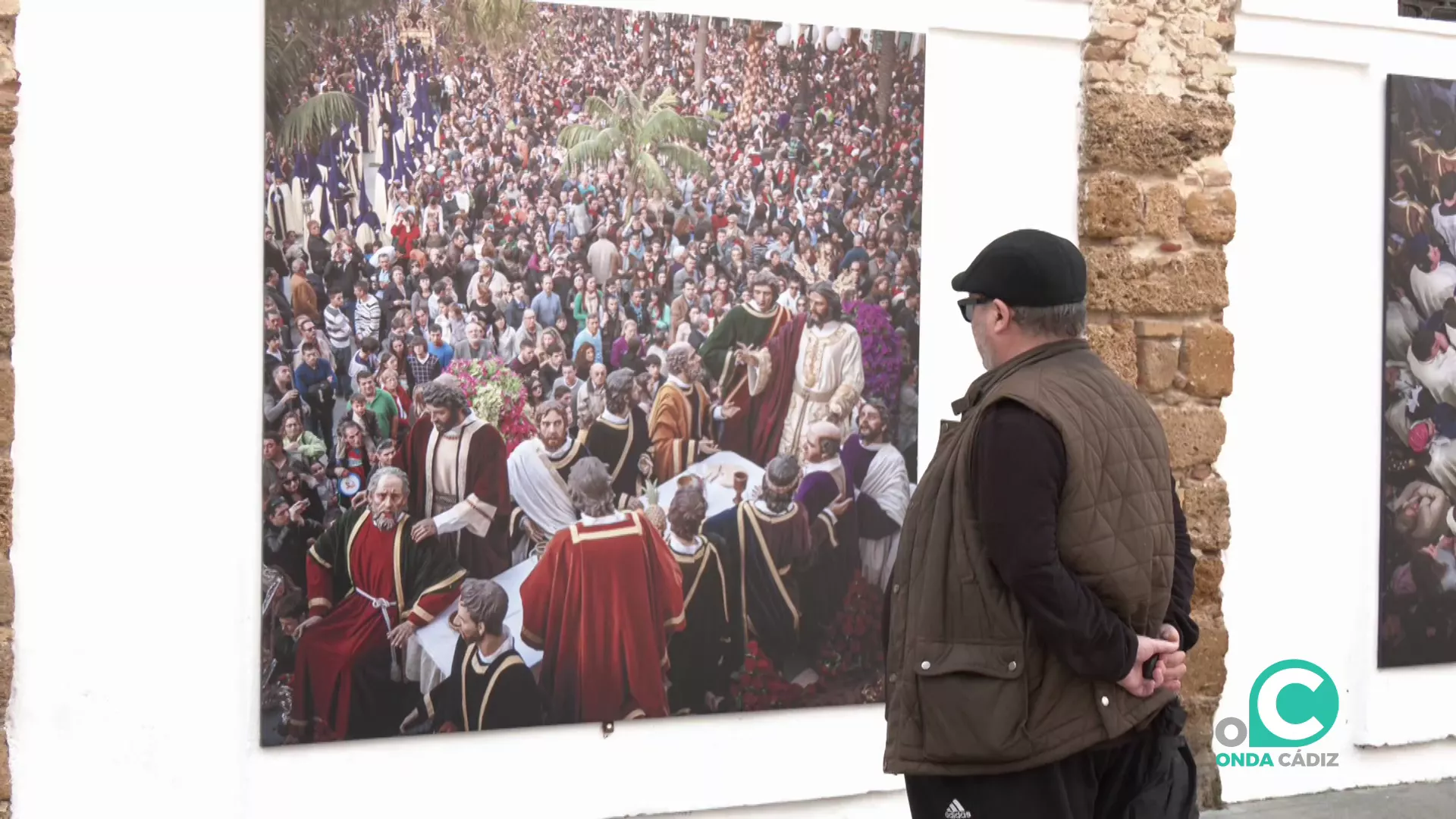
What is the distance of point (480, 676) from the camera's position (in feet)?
14.7

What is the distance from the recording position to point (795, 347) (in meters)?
4.77

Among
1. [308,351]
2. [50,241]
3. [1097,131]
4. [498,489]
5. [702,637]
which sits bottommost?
[702,637]

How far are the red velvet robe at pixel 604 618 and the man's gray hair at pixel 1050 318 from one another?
2.00 metres

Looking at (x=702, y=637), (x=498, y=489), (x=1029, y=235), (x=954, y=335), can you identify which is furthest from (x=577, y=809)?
(x=1029, y=235)

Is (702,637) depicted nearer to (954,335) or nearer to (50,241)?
(954,335)

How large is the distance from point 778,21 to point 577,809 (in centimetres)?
269

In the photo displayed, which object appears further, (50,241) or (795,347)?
(795,347)

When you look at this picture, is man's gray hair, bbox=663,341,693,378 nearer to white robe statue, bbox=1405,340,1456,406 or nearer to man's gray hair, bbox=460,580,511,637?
man's gray hair, bbox=460,580,511,637

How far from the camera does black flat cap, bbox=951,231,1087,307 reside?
285cm

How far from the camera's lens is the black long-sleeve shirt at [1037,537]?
2.67 metres

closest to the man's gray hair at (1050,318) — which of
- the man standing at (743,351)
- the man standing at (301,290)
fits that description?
the man standing at (743,351)

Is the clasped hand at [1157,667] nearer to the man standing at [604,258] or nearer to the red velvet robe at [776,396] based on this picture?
the red velvet robe at [776,396]

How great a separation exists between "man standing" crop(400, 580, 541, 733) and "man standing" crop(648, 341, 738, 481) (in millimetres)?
686

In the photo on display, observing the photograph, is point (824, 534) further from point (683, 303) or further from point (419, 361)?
point (419, 361)
